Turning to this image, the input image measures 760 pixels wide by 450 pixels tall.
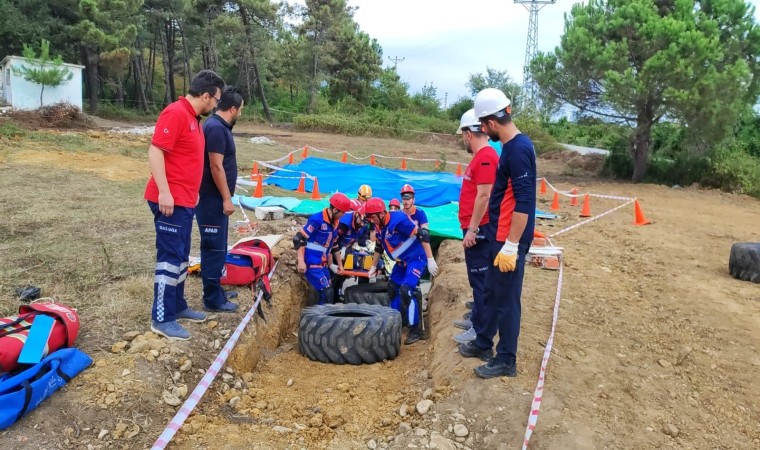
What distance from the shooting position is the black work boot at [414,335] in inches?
225

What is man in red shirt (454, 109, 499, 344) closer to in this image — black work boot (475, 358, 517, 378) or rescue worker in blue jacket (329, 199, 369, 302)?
black work boot (475, 358, 517, 378)

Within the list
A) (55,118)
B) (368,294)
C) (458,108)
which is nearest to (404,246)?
(368,294)

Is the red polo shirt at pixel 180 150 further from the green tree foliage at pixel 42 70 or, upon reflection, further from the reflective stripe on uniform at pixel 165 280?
the green tree foliage at pixel 42 70

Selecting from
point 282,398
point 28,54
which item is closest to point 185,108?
point 282,398

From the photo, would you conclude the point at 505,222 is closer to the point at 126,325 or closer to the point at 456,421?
the point at 456,421

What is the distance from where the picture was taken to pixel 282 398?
4012mm

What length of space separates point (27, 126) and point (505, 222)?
2176 centimetres

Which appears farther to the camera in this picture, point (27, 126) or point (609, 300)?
point (27, 126)

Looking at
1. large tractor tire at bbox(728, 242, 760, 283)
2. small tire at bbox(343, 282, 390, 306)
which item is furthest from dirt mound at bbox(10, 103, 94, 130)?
large tractor tire at bbox(728, 242, 760, 283)

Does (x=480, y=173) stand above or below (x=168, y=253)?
above

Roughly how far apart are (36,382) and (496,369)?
9.24 ft

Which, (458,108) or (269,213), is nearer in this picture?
(269,213)

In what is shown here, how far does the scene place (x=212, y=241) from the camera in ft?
15.2

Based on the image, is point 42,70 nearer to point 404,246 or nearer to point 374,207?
point 374,207
